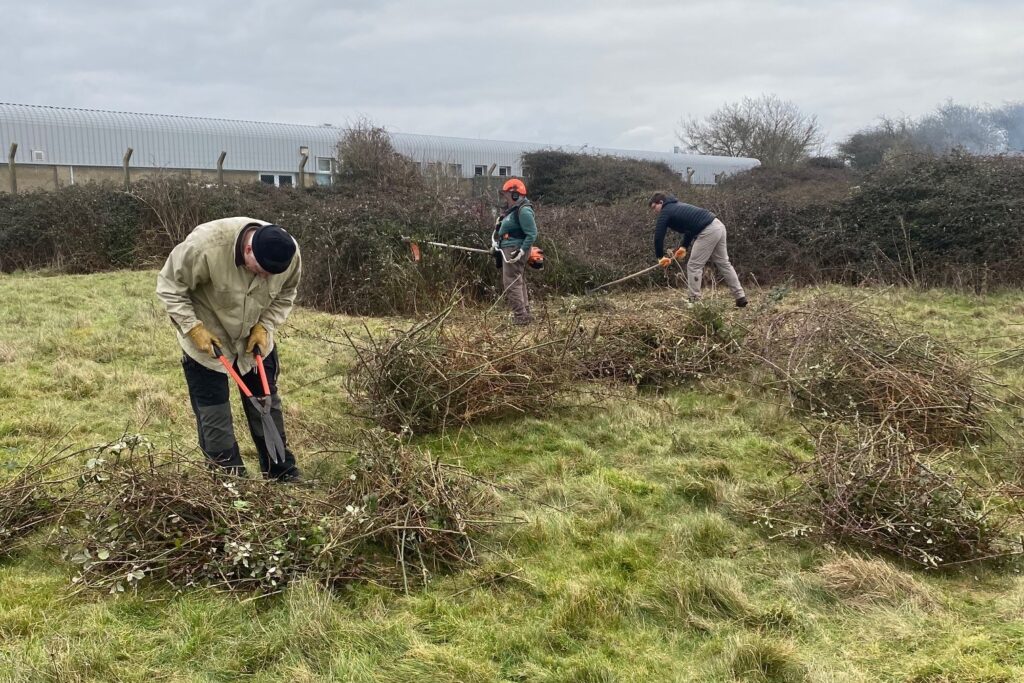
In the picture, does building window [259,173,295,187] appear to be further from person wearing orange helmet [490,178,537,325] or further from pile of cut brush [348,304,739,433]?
pile of cut brush [348,304,739,433]

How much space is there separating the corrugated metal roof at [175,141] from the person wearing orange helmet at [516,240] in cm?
1191

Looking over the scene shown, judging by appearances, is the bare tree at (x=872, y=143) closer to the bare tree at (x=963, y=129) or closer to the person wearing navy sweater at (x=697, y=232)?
the bare tree at (x=963, y=129)

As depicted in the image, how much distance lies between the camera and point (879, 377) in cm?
479

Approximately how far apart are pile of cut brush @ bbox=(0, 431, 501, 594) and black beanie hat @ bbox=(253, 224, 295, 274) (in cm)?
93

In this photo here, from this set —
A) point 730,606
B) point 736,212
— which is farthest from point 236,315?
point 736,212

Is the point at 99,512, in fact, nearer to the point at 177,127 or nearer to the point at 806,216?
the point at 806,216

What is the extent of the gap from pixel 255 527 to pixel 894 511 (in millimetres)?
2685

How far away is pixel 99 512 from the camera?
3.08 metres

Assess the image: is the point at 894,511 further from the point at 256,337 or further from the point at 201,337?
the point at 201,337

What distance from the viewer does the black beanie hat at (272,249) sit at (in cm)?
339

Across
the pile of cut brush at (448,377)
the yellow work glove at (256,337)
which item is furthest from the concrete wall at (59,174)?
the yellow work glove at (256,337)

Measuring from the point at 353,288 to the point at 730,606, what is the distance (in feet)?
25.4

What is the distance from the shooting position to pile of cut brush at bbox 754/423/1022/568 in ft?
10.4

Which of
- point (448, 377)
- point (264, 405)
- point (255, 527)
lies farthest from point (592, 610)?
point (448, 377)
